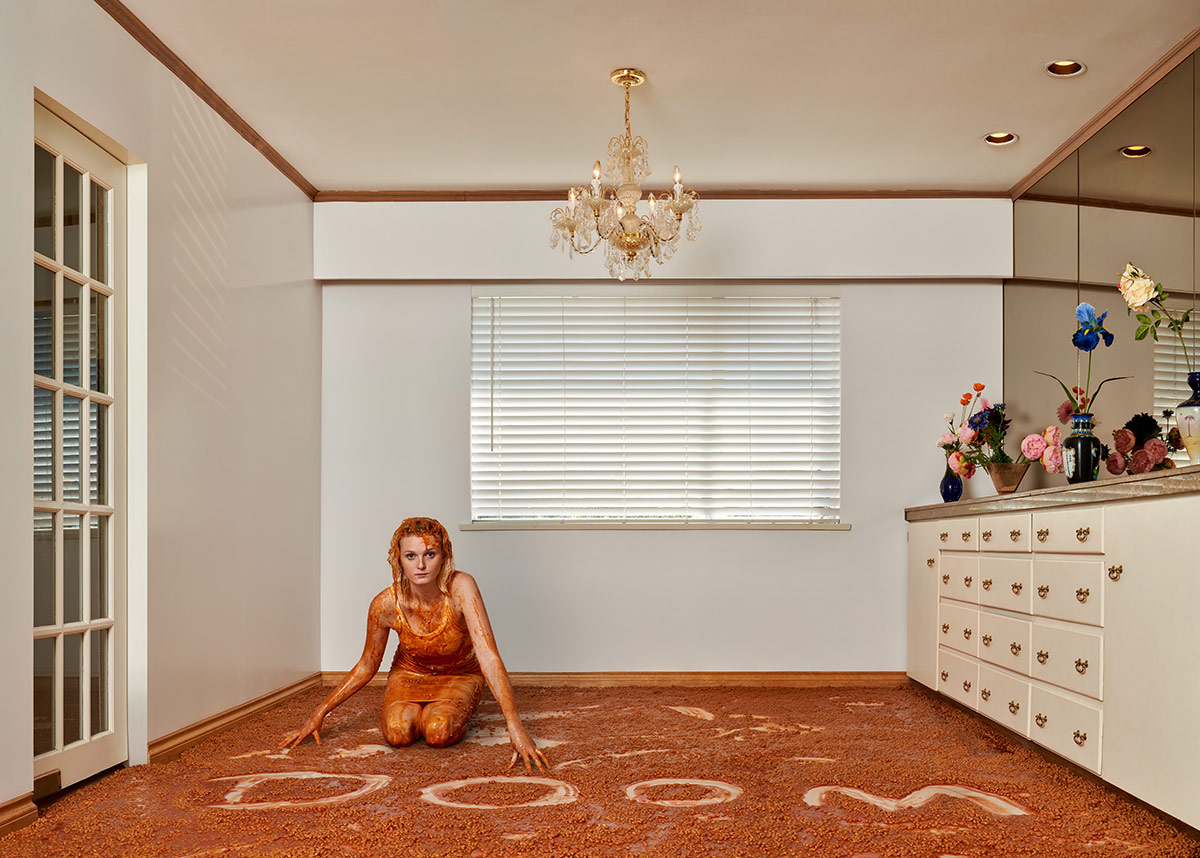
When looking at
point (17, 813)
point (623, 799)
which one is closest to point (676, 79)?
point (623, 799)

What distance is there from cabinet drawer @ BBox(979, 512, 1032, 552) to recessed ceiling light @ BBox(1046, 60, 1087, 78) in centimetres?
163

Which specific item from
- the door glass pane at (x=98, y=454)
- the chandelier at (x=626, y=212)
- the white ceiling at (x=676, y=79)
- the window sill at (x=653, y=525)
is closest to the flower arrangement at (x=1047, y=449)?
the window sill at (x=653, y=525)

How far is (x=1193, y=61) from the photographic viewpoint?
3.52 meters

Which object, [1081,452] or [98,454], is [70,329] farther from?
[1081,452]

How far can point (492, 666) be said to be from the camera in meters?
3.64

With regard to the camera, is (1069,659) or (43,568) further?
(1069,659)

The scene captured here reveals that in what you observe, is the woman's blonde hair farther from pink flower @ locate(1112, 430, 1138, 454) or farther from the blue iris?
the blue iris

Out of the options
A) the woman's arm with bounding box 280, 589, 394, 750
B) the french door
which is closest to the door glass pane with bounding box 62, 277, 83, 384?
the french door

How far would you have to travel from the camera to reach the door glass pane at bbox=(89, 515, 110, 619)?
128 inches

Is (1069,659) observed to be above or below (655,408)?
below

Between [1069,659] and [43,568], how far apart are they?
3.17m

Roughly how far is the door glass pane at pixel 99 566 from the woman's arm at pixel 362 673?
0.82m

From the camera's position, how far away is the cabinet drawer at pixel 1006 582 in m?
3.68

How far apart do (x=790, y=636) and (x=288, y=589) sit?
255 centimetres
